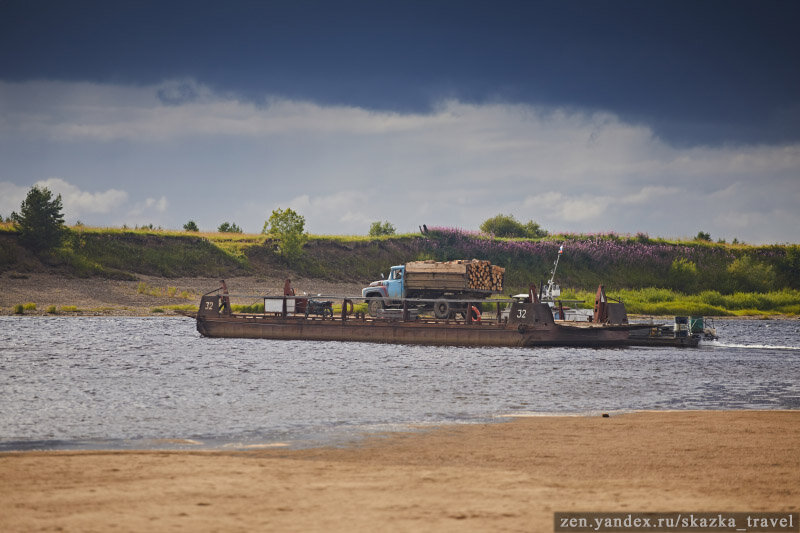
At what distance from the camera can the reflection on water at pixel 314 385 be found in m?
15.2

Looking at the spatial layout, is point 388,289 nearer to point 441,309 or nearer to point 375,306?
point 375,306

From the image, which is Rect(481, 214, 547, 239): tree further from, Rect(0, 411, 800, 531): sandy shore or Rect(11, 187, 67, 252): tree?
Rect(0, 411, 800, 531): sandy shore

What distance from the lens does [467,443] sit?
13.1 metres

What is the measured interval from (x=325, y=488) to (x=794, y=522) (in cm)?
498

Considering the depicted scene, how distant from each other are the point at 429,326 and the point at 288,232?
42.2 m

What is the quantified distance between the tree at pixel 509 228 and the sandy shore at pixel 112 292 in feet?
126

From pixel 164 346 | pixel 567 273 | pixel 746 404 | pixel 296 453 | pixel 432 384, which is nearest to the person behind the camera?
pixel 296 453

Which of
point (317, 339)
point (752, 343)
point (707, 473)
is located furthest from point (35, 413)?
point (752, 343)

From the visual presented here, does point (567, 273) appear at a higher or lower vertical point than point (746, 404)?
higher

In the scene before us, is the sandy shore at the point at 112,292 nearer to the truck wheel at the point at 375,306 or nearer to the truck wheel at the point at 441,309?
the truck wheel at the point at 375,306

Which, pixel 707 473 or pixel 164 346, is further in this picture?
pixel 164 346

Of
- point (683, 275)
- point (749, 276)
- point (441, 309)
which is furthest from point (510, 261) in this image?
point (441, 309)

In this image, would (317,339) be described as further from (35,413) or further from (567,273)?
(567,273)

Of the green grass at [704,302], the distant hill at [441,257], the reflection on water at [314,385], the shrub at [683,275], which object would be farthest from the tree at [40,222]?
the shrub at [683,275]
